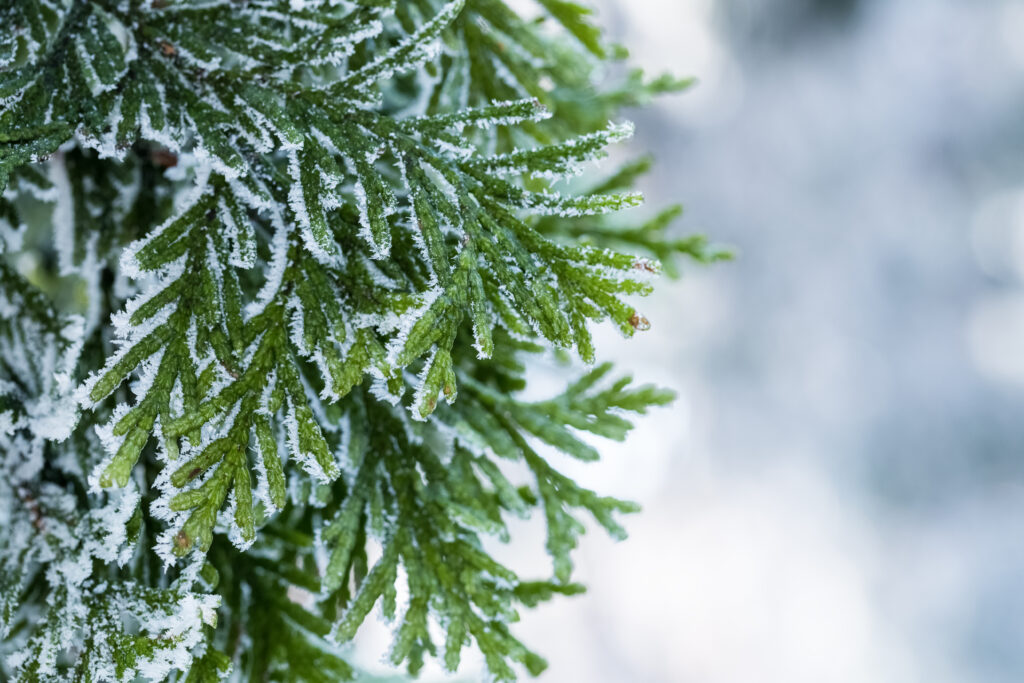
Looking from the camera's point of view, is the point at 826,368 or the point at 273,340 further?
the point at 826,368

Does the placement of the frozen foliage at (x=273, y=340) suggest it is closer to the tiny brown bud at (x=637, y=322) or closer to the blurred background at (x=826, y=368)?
the tiny brown bud at (x=637, y=322)

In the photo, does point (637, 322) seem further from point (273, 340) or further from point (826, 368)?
point (826, 368)

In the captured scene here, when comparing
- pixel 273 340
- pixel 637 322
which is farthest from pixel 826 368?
pixel 273 340

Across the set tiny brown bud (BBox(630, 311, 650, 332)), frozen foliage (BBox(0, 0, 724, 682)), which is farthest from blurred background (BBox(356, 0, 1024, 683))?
tiny brown bud (BBox(630, 311, 650, 332))

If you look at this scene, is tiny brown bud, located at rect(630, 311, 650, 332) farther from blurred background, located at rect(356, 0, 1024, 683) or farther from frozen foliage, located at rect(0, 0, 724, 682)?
blurred background, located at rect(356, 0, 1024, 683)

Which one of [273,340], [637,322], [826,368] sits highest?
[826,368]

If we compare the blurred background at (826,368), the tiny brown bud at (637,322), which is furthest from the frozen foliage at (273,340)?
the blurred background at (826,368)
